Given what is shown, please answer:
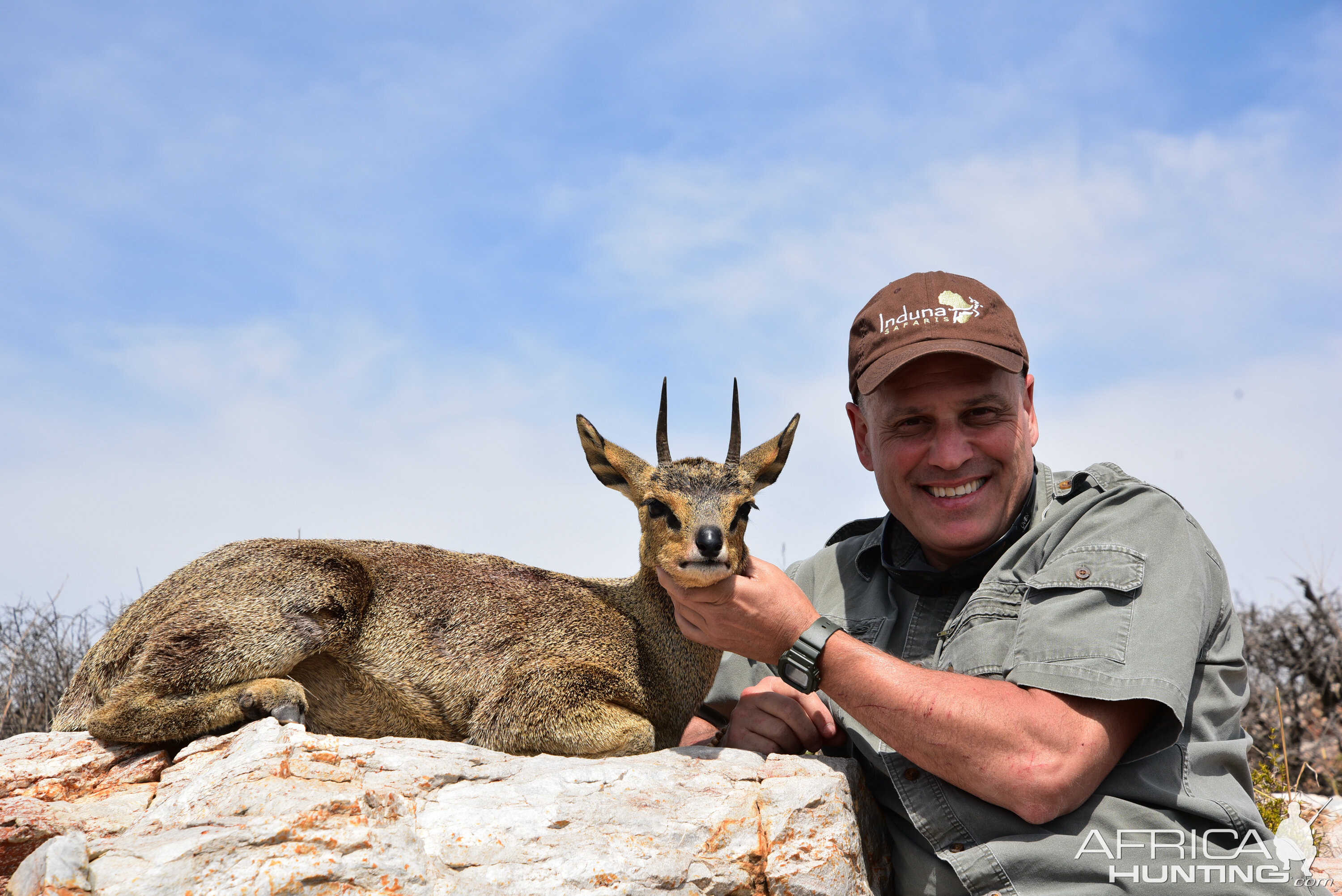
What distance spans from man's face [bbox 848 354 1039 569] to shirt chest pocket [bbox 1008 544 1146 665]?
73 cm

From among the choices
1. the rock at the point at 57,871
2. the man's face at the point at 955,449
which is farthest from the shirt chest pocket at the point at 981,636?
the rock at the point at 57,871

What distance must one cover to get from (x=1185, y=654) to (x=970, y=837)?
4.40ft

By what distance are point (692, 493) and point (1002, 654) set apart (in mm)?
2036

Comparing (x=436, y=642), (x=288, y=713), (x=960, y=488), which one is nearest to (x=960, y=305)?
(x=960, y=488)

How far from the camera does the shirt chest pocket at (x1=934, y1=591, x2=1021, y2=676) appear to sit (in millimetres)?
5254

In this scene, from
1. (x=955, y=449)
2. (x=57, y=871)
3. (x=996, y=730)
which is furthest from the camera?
(x=955, y=449)

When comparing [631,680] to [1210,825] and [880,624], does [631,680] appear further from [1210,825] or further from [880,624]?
[1210,825]

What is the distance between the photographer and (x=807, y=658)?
4.91 meters

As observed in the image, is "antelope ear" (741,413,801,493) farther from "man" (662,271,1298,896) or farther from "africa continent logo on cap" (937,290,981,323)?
"africa continent logo on cap" (937,290,981,323)

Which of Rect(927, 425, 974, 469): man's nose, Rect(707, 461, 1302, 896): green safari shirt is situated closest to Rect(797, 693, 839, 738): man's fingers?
Rect(707, 461, 1302, 896): green safari shirt

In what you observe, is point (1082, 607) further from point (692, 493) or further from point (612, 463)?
point (612, 463)

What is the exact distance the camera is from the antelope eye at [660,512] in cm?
612

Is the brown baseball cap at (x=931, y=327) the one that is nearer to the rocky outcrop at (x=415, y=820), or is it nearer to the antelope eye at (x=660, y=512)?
the antelope eye at (x=660, y=512)

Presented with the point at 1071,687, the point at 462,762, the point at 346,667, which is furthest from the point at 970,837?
the point at 346,667
